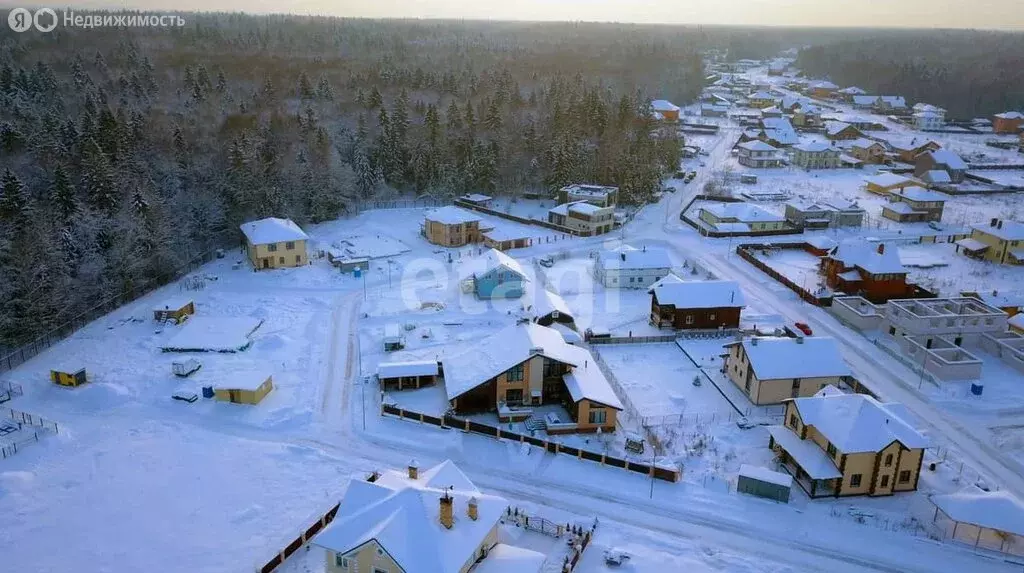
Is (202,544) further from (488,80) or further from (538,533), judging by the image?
(488,80)

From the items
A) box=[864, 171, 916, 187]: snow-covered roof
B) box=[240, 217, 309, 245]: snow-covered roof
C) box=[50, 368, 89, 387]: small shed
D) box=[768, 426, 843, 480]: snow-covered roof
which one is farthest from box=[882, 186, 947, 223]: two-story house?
box=[50, 368, 89, 387]: small shed

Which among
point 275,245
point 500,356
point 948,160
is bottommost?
point 275,245

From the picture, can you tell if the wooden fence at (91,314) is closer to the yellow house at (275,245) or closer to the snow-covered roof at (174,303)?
the snow-covered roof at (174,303)

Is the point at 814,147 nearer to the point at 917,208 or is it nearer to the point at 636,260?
the point at 917,208

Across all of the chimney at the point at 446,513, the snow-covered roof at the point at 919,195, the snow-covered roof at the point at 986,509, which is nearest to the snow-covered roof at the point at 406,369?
the chimney at the point at 446,513

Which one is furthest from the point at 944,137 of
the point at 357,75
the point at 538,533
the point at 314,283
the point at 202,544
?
the point at 202,544

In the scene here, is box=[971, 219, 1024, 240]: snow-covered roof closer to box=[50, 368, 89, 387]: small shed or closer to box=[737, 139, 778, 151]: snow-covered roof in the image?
box=[737, 139, 778, 151]: snow-covered roof

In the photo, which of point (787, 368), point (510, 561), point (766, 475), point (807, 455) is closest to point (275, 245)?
point (787, 368)
